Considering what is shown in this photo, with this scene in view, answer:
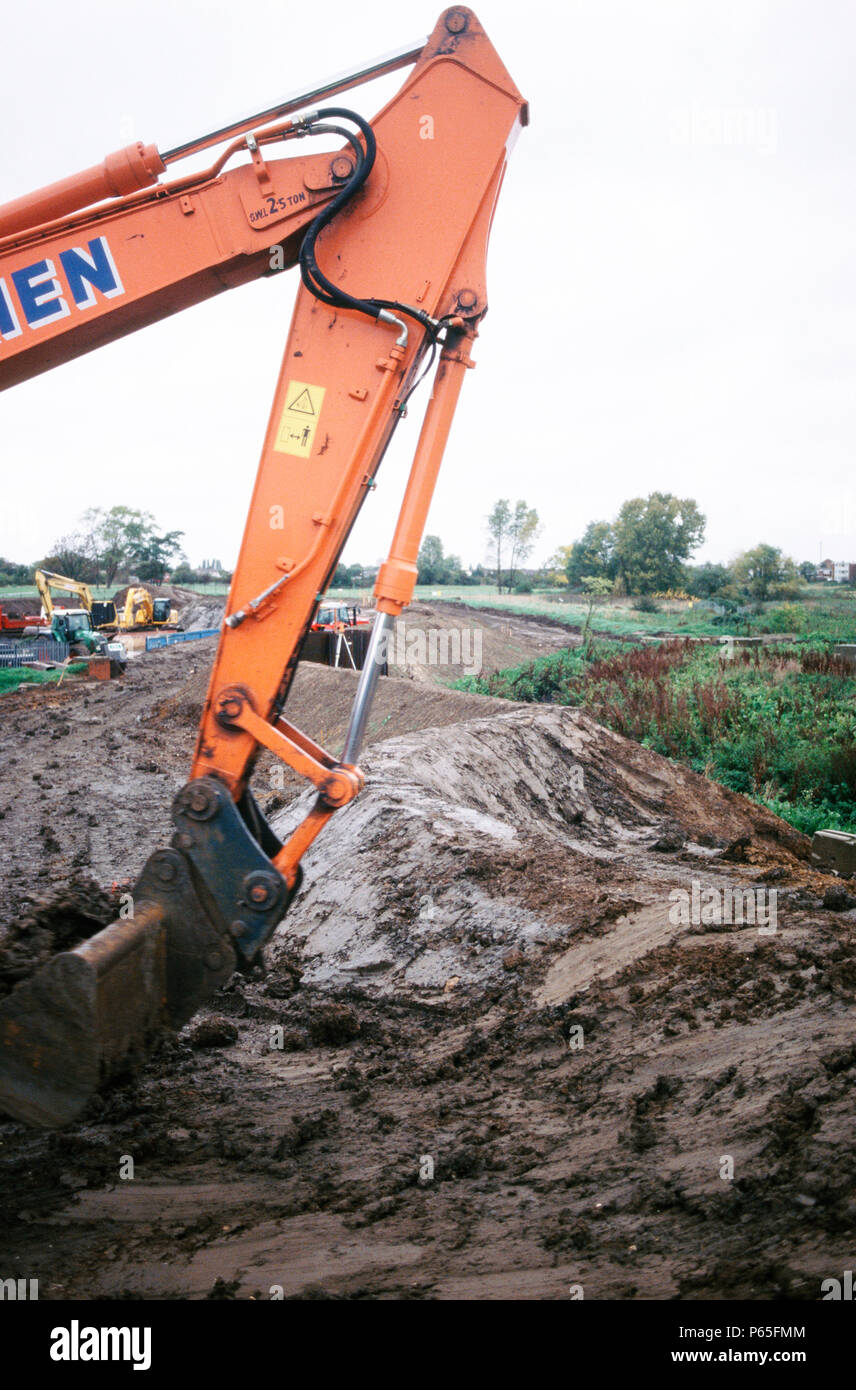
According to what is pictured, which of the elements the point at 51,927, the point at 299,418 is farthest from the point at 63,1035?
the point at 299,418

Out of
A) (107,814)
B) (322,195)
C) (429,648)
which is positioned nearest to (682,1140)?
(322,195)

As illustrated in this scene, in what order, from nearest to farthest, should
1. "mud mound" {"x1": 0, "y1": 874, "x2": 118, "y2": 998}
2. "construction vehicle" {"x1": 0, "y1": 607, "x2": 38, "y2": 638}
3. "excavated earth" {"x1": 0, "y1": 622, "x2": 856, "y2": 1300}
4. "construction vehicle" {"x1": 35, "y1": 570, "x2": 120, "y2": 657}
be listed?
"excavated earth" {"x1": 0, "y1": 622, "x2": 856, "y2": 1300}
"mud mound" {"x1": 0, "y1": 874, "x2": 118, "y2": 998}
"construction vehicle" {"x1": 35, "y1": 570, "x2": 120, "y2": 657}
"construction vehicle" {"x1": 0, "y1": 607, "x2": 38, "y2": 638}

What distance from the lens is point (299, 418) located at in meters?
3.37

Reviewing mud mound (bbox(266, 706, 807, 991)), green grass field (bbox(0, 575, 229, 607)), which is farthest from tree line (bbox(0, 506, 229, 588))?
mud mound (bbox(266, 706, 807, 991))

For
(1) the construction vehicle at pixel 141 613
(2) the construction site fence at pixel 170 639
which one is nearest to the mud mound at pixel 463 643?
(2) the construction site fence at pixel 170 639

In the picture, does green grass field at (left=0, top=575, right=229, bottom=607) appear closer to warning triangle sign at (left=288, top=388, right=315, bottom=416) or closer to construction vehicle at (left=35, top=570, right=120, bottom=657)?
construction vehicle at (left=35, top=570, right=120, bottom=657)

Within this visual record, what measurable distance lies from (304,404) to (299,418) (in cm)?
5

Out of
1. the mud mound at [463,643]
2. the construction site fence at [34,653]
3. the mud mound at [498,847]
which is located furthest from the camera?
the construction site fence at [34,653]

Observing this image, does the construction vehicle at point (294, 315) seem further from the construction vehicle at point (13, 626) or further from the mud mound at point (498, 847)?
the construction vehicle at point (13, 626)

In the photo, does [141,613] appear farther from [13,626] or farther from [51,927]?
[51,927]

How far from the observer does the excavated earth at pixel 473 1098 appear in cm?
256

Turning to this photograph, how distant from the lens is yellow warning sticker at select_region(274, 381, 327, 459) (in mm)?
3352
